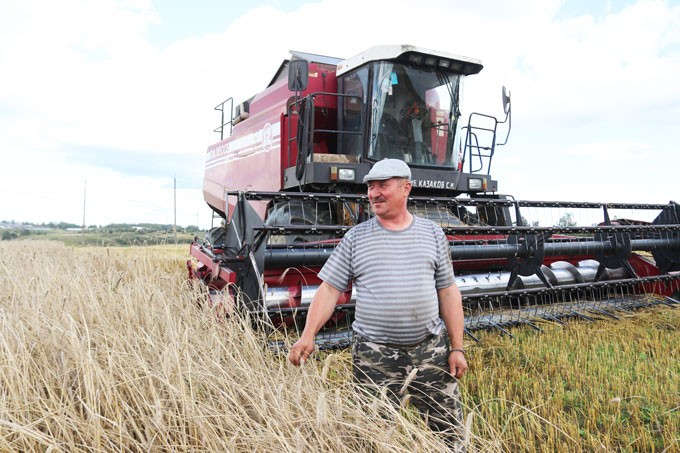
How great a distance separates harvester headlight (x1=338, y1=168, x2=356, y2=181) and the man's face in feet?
9.51

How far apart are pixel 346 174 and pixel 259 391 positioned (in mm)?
3115

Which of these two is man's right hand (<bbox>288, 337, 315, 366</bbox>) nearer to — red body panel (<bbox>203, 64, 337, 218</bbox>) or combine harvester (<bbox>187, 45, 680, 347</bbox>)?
combine harvester (<bbox>187, 45, 680, 347</bbox>)

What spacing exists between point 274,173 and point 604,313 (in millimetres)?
3606

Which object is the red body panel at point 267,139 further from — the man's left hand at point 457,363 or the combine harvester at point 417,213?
the man's left hand at point 457,363

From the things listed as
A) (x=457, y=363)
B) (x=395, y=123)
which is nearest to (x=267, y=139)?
(x=395, y=123)

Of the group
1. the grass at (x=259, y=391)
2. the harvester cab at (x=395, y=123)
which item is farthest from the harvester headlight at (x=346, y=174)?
the grass at (x=259, y=391)

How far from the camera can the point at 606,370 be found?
323 centimetres

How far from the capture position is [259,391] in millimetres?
2084

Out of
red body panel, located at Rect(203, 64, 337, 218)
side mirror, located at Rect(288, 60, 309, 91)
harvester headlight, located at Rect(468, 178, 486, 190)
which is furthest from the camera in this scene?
red body panel, located at Rect(203, 64, 337, 218)

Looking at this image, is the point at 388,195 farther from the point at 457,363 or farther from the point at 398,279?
the point at 457,363

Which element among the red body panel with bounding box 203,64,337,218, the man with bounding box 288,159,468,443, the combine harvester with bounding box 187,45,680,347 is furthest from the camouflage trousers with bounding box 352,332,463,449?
the red body panel with bounding box 203,64,337,218

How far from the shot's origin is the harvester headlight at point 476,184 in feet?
19.0

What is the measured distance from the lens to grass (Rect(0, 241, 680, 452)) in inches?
74.0


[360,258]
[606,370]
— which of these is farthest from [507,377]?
[360,258]
